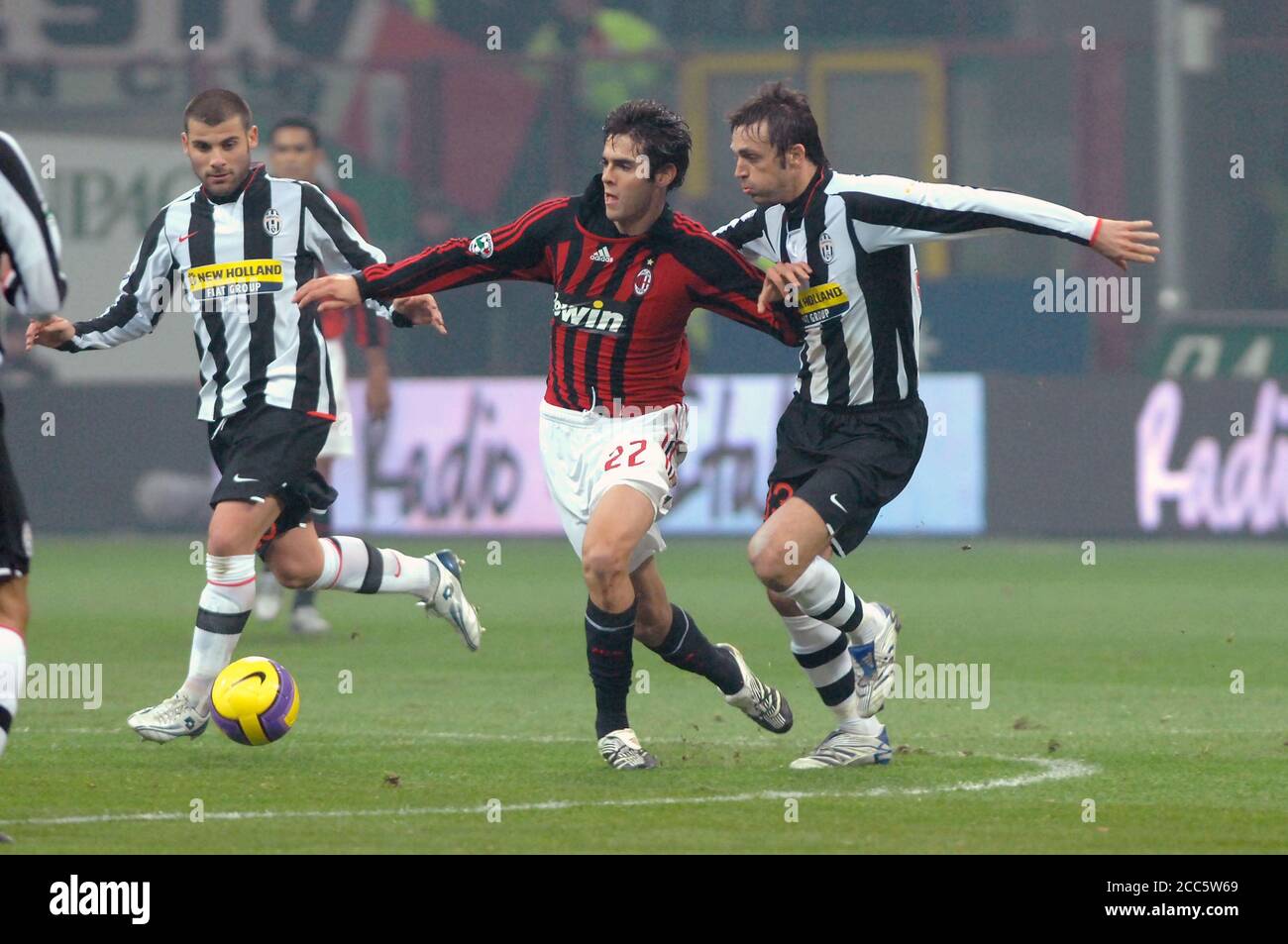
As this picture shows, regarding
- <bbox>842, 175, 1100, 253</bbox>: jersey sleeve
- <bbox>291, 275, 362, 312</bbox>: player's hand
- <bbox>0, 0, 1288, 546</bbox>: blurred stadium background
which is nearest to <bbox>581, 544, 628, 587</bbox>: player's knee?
<bbox>291, 275, 362, 312</bbox>: player's hand

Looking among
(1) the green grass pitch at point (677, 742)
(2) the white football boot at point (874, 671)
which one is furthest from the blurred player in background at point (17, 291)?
(2) the white football boot at point (874, 671)

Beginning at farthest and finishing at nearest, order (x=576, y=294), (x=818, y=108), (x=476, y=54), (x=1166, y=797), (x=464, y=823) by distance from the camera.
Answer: (x=476, y=54), (x=818, y=108), (x=576, y=294), (x=1166, y=797), (x=464, y=823)

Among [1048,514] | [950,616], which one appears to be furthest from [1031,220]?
[1048,514]

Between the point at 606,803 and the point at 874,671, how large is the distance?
3.97 ft

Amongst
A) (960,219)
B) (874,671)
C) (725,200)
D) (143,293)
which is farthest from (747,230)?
(725,200)

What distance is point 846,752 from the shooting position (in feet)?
22.0

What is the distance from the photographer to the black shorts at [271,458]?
725cm

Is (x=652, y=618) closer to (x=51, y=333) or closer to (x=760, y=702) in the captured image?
(x=760, y=702)

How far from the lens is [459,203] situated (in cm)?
2083

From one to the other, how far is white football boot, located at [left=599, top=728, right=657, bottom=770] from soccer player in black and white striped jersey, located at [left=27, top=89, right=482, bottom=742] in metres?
1.36

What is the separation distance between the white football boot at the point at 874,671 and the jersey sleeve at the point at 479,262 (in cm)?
155

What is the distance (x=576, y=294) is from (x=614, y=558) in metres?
0.87

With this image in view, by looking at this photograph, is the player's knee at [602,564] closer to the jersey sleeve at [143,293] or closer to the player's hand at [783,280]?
the player's hand at [783,280]
